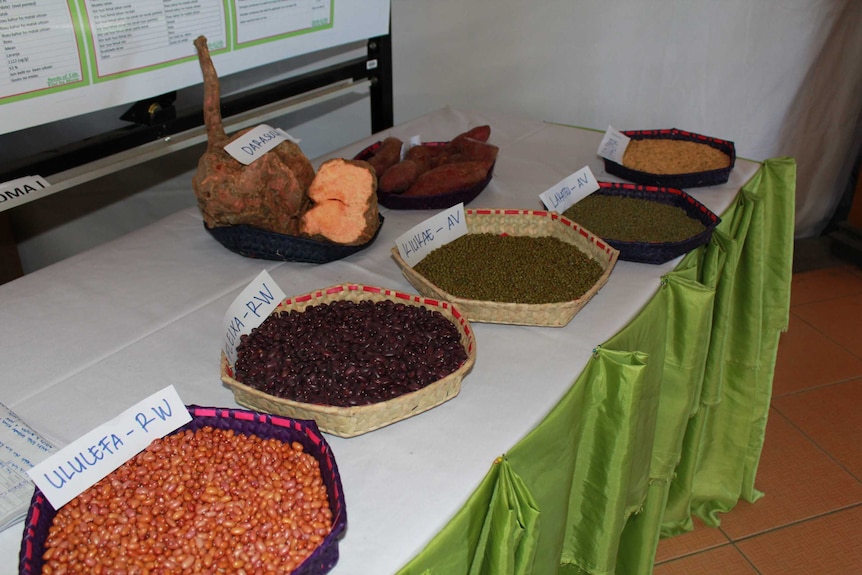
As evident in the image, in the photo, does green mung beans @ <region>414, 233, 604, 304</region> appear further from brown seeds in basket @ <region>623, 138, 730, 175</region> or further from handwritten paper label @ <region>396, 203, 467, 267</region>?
brown seeds in basket @ <region>623, 138, 730, 175</region>

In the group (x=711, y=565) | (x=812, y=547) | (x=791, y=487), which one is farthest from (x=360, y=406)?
(x=791, y=487)

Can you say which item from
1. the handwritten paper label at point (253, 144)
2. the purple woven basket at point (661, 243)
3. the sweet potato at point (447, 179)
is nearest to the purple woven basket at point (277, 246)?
the handwritten paper label at point (253, 144)

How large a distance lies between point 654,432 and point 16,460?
40.1 inches

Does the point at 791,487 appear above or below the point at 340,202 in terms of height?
below

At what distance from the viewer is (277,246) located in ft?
4.38

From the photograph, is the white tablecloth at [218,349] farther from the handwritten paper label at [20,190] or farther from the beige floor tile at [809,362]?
the beige floor tile at [809,362]

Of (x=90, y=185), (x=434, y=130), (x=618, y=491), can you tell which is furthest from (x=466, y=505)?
(x=90, y=185)

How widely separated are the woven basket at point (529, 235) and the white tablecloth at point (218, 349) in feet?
0.09

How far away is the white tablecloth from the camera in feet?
2.74

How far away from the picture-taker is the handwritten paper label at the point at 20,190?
1382 mm

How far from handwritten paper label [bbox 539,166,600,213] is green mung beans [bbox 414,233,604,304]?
139 mm

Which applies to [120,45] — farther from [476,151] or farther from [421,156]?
[476,151]

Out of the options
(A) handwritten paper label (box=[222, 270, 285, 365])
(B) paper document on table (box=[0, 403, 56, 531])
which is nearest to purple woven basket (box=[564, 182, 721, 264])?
(A) handwritten paper label (box=[222, 270, 285, 365])

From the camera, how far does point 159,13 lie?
148cm
